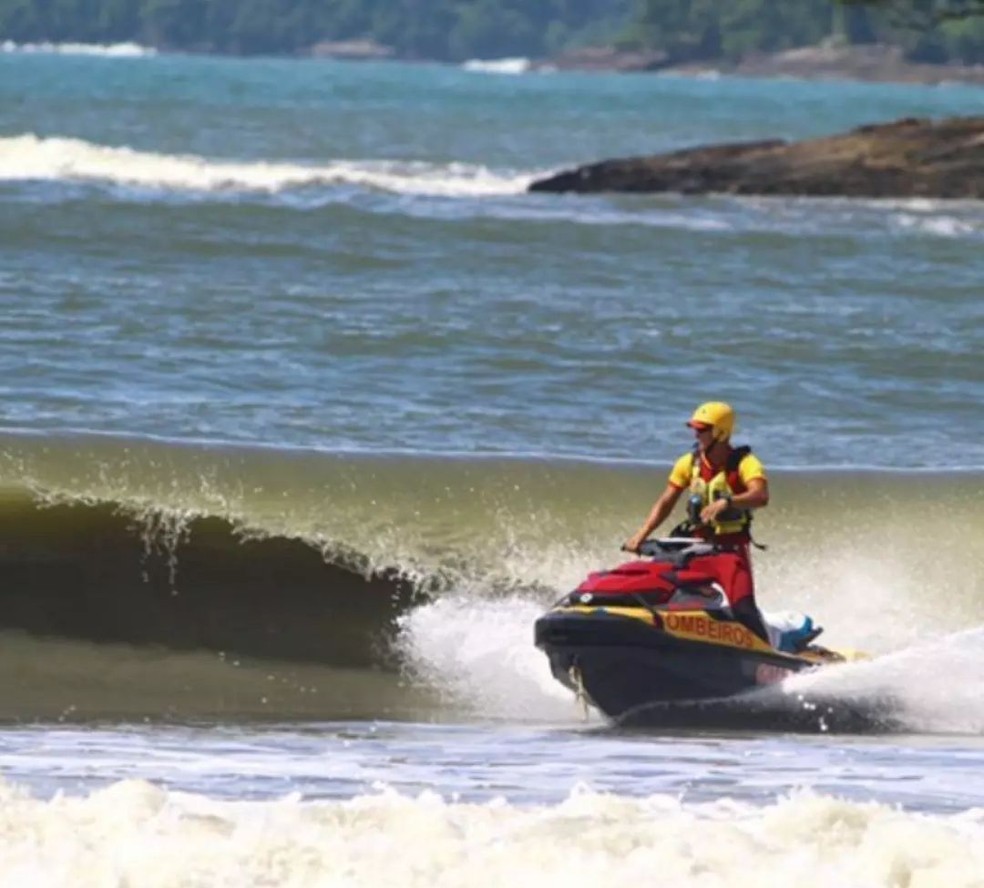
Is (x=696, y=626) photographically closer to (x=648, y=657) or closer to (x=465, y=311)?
(x=648, y=657)

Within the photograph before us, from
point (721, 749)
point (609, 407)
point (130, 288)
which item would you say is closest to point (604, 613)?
point (721, 749)

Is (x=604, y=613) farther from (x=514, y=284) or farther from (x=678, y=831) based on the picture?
(x=514, y=284)

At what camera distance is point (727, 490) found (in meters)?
13.2

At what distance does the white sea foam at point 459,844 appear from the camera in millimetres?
9273

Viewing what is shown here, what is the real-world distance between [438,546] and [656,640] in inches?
137

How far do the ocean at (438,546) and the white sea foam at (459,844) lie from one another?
2 centimetres

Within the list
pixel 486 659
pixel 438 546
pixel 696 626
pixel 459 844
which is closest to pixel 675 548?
pixel 696 626

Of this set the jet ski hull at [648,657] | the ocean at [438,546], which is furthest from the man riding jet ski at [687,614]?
the ocean at [438,546]

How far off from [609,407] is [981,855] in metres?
12.1

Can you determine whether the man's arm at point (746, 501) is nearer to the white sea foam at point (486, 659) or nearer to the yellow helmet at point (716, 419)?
the yellow helmet at point (716, 419)

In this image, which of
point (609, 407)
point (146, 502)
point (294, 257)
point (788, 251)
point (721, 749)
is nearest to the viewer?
point (721, 749)

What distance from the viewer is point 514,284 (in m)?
31.0

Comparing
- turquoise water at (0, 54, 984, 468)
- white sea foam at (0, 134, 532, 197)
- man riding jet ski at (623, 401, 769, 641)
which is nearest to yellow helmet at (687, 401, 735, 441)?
man riding jet ski at (623, 401, 769, 641)

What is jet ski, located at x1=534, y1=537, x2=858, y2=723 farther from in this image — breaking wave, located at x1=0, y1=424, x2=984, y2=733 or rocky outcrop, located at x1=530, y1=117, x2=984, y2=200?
rocky outcrop, located at x1=530, y1=117, x2=984, y2=200
